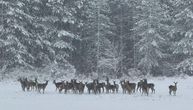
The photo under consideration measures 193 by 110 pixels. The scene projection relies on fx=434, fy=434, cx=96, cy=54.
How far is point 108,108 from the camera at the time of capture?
20.0m

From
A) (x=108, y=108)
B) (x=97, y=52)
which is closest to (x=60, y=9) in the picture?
(x=97, y=52)

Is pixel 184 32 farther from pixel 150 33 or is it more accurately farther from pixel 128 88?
pixel 128 88

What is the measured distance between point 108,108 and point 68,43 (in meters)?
29.4

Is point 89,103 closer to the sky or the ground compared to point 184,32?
closer to the ground

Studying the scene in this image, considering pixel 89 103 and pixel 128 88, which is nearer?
pixel 89 103

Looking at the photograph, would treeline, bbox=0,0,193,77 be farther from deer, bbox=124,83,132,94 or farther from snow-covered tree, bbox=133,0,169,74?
deer, bbox=124,83,132,94

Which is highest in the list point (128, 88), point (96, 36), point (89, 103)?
point (96, 36)

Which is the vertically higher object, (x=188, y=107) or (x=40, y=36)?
(x=40, y=36)

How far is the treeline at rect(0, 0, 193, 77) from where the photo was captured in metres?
44.0

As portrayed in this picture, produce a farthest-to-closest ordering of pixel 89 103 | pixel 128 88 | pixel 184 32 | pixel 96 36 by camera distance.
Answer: pixel 96 36, pixel 184 32, pixel 128 88, pixel 89 103

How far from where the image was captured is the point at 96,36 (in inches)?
2037

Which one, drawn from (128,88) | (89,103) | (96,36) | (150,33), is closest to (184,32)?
(150,33)

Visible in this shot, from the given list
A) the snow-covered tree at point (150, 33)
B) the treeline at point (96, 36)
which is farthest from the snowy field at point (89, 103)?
the snow-covered tree at point (150, 33)

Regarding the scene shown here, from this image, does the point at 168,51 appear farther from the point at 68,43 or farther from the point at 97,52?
the point at 68,43
